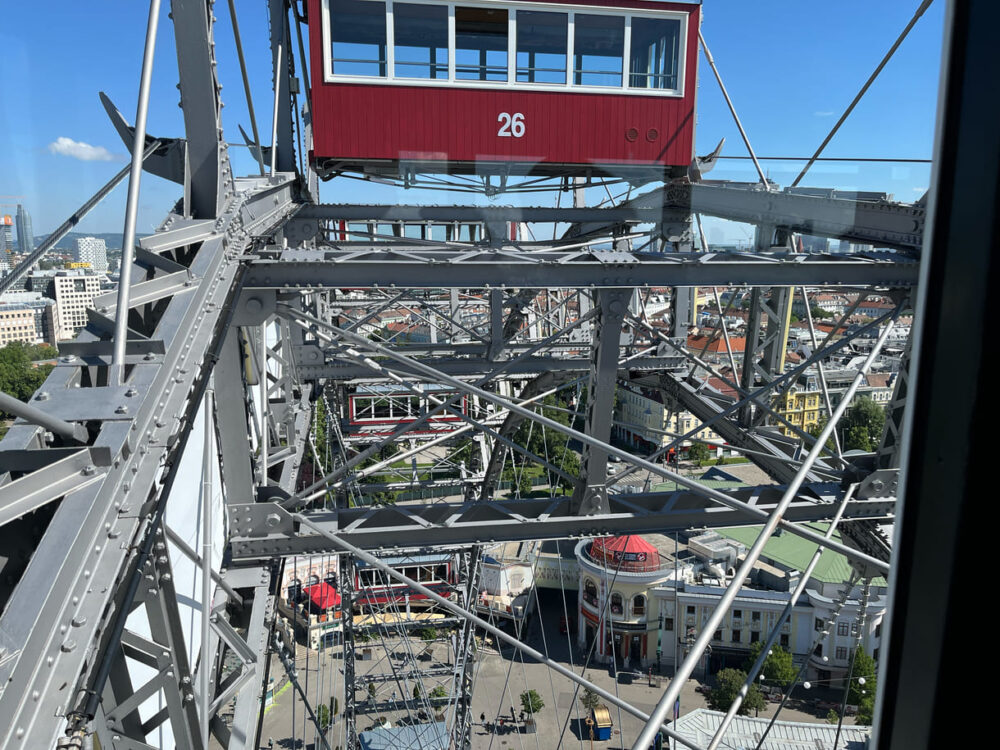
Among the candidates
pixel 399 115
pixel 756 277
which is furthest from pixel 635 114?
pixel 756 277

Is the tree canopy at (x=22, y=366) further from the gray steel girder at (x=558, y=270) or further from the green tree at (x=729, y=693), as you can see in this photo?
the green tree at (x=729, y=693)

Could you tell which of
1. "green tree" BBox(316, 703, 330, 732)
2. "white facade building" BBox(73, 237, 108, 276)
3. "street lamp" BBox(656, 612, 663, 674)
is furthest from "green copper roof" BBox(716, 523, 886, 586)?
"white facade building" BBox(73, 237, 108, 276)

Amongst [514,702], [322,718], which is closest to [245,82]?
[322,718]

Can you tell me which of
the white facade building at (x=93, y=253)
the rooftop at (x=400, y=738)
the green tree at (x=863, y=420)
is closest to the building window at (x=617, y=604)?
the green tree at (x=863, y=420)

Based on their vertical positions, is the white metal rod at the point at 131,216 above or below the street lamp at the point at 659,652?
above

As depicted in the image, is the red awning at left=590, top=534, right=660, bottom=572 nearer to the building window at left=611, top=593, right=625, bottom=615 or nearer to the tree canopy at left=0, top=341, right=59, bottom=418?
the building window at left=611, top=593, right=625, bottom=615

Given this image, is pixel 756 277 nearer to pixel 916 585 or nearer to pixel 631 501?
pixel 631 501

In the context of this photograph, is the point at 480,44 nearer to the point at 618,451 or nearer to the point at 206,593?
the point at 618,451
